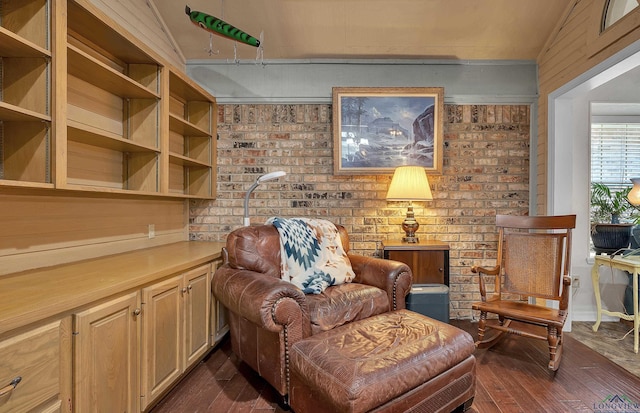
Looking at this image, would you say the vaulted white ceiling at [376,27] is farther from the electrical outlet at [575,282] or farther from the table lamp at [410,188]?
the electrical outlet at [575,282]

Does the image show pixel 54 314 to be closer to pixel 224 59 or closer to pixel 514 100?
pixel 224 59

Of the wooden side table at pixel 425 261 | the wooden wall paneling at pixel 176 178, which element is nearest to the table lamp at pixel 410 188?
the wooden side table at pixel 425 261

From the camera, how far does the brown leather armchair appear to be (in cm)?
156

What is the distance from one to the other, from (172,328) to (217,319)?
539 mm

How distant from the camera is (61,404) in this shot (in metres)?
1.08

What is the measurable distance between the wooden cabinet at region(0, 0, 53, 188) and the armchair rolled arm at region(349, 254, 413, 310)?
1879 mm

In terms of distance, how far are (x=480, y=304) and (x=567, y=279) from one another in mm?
576

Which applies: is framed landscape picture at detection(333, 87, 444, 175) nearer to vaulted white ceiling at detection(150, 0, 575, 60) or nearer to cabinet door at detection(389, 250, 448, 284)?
vaulted white ceiling at detection(150, 0, 575, 60)

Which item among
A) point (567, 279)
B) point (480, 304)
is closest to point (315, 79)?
point (480, 304)

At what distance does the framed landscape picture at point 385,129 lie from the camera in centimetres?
285

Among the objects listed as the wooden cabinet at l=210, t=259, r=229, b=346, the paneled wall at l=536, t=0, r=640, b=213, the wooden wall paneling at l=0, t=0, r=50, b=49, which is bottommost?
the wooden cabinet at l=210, t=259, r=229, b=346

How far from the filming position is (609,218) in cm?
302

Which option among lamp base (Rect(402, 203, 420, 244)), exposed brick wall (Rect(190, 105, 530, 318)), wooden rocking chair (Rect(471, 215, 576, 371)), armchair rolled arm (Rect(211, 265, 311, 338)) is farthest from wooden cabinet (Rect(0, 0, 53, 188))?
wooden rocking chair (Rect(471, 215, 576, 371))

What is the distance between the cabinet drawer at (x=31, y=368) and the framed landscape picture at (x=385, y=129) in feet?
7.51
